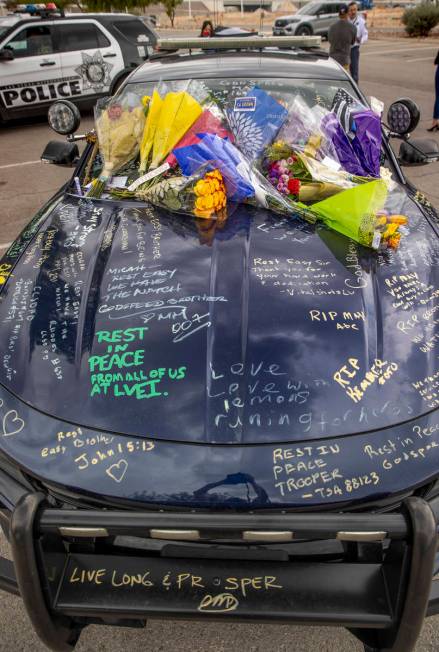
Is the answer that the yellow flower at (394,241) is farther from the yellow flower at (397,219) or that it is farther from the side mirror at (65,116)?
the side mirror at (65,116)

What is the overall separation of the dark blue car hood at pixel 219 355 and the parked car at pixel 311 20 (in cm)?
2391

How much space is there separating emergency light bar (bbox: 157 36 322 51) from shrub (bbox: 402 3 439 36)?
24.2 metres

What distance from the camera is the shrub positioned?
23.8 m

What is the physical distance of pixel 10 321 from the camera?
1.99 metres

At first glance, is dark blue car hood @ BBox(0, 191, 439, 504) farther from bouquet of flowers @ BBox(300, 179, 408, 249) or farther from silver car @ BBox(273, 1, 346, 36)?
silver car @ BBox(273, 1, 346, 36)

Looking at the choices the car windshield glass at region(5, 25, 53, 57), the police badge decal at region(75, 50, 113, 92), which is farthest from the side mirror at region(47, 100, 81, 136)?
the police badge decal at region(75, 50, 113, 92)

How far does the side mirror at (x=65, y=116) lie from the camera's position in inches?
144

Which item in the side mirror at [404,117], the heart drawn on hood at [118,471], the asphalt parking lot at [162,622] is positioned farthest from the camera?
the side mirror at [404,117]

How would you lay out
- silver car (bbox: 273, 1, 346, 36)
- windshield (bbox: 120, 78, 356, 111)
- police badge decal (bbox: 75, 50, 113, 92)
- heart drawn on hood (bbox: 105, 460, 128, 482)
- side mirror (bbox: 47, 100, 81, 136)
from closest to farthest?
heart drawn on hood (bbox: 105, 460, 128, 482), windshield (bbox: 120, 78, 356, 111), side mirror (bbox: 47, 100, 81, 136), police badge decal (bbox: 75, 50, 113, 92), silver car (bbox: 273, 1, 346, 36)

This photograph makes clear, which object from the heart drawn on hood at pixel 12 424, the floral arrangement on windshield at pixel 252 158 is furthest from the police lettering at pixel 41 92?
the heart drawn on hood at pixel 12 424

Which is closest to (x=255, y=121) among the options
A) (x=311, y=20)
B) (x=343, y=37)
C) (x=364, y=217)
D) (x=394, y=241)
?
(x=364, y=217)

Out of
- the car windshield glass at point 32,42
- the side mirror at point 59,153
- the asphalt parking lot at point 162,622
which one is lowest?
the asphalt parking lot at point 162,622

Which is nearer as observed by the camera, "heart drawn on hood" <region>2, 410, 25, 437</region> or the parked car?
"heart drawn on hood" <region>2, 410, 25, 437</region>

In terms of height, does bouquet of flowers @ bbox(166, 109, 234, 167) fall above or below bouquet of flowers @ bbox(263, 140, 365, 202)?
above
